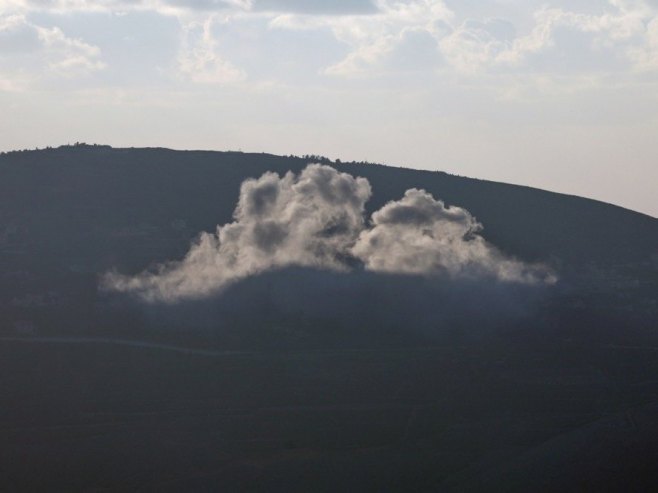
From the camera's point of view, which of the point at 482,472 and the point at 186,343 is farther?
the point at 186,343

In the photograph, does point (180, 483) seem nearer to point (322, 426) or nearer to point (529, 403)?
point (322, 426)

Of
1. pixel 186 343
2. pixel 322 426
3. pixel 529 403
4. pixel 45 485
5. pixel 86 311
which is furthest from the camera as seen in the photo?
pixel 86 311

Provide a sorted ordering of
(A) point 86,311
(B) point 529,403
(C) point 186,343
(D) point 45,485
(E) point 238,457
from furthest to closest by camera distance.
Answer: (A) point 86,311 → (C) point 186,343 → (B) point 529,403 → (E) point 238,457 → (D) point 45,485

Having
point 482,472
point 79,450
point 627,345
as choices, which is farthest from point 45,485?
point 627,345

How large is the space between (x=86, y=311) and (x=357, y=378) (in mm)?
45971

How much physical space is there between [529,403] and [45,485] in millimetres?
57562

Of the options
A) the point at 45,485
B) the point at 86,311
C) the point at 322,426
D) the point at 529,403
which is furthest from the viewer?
the point at 86,311

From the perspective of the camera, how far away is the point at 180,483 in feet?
443

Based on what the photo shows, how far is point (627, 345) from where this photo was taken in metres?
192

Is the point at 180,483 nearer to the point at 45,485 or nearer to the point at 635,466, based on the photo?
the point at 45,485

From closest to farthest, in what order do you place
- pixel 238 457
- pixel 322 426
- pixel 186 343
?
1. pixel 238 457
2. pixel 322 426
3. pixel 186 343

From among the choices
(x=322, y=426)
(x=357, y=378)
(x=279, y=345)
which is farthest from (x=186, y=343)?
(x=322, y=426)

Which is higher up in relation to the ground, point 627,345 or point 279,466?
point 627,345

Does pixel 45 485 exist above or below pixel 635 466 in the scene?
below
